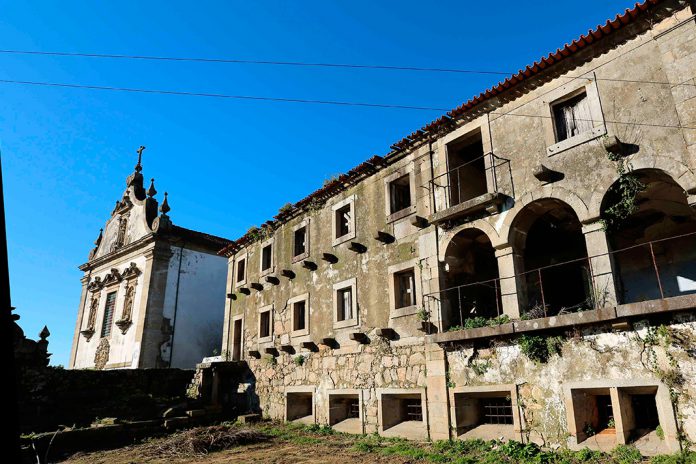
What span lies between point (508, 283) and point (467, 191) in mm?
3320

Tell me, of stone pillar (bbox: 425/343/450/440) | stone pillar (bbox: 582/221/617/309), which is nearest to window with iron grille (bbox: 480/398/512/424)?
stone pillar (bbox: 425/343/450/440)

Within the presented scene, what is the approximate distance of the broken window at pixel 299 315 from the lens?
17.0 meters

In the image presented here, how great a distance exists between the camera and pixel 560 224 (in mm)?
12141

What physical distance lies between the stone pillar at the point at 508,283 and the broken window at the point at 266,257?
10523 mm

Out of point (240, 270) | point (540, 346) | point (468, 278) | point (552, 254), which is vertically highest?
point (240, 270)

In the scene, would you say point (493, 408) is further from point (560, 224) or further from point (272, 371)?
point (272, 371)

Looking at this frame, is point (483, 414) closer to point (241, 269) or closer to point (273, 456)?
point (273, 456)

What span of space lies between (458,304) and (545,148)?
4.32 metres

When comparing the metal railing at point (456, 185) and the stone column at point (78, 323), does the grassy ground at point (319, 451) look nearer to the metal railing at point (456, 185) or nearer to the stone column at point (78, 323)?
the metal railing at point (456, 185)

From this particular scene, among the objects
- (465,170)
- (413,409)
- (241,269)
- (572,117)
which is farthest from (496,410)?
(241,269)

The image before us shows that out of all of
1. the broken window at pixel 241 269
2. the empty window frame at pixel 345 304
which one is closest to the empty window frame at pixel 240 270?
the broken window at pixel 241 269

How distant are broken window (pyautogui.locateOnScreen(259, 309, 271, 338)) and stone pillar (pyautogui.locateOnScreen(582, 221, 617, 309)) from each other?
1198 cm

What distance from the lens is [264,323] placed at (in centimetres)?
1883

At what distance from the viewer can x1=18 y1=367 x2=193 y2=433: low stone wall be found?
16.3 metres
